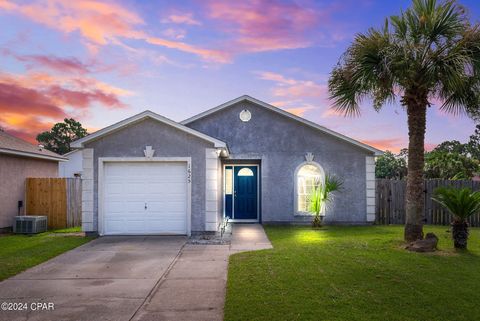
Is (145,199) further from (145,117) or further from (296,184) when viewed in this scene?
(296,184)

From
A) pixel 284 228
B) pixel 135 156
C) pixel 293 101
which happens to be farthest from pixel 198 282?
pixel 293 101

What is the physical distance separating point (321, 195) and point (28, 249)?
32.8 ft

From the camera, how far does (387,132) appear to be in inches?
782

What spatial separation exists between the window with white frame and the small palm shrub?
6.7 inches

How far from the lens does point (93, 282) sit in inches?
265

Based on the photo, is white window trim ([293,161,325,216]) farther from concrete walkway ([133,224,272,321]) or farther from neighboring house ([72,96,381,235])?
concrete walkway ([133,224,272,321])

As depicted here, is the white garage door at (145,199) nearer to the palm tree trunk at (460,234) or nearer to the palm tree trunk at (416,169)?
the palm tree trunk at (416,169)

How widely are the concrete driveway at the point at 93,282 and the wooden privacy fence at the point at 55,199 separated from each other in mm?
5544

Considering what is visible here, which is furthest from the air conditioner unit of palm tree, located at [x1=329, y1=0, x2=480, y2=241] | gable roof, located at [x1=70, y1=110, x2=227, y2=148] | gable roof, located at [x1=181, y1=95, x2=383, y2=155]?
palm tree, located at [x1=329, y1=0, x2=480, y2=241]

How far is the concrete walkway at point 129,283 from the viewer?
5203 mm

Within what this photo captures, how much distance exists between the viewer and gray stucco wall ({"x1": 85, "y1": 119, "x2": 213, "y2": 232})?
1171 cm

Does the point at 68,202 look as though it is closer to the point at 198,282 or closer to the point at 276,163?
the point at 276,163

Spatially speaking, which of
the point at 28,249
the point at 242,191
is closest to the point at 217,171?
the point at 242,191

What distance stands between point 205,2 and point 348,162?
8239 millimetres
